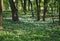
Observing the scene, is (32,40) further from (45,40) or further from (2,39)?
(2,39)

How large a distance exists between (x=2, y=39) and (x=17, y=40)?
1.04m

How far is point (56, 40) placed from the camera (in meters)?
13.7

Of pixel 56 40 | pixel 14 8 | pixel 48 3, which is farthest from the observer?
pixel 48 3

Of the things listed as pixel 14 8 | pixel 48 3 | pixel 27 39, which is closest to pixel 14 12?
pixel 14 8

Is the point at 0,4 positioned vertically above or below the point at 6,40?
above

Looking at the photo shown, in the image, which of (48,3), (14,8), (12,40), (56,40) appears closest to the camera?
(12,40)

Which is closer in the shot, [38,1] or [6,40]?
[6,40]

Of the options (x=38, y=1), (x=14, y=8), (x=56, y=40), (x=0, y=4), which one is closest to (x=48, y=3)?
(x=38, y=1)

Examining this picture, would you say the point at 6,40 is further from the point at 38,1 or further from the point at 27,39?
the point at 38,1

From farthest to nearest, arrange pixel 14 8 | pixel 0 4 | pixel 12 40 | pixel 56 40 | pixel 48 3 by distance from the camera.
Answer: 1. pixel 48 3
2. pixel 14 8
3. pixel 0 4
4. pixel 56 40
5. pixel 12 40

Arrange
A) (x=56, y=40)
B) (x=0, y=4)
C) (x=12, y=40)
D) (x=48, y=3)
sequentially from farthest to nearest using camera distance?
(x=48, y=3), (x=0, y=4), (x=56, y=40), (x=12, y=40)

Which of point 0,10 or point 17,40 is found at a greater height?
point 0,10

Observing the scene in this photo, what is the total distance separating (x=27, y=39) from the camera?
13.5m

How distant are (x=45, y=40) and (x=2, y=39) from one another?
8.67 feet
